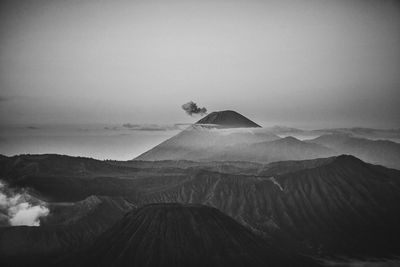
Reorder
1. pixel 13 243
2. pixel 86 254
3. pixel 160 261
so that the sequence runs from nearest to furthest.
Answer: pixel 160 261
pixel 86 254
pixel 13 243

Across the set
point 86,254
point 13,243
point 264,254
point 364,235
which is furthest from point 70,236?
point 364,235

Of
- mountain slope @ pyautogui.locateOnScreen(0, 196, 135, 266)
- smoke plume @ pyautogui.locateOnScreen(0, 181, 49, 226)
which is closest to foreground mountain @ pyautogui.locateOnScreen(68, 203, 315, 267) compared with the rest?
mountain slope @ pyautogui.locateOnScreen(0, 196, 135, 266)

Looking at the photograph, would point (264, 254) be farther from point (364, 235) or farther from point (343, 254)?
point (364, 235)

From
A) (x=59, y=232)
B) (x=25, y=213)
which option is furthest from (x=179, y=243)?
(x=25, y=213)

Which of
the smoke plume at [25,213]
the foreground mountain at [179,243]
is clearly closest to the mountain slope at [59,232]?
the smoke plume at [25,213]

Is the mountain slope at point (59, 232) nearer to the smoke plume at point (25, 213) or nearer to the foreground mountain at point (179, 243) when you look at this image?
the smoke plume at point (25, 213)

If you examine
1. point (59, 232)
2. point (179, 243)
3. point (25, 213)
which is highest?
point (25, 213)

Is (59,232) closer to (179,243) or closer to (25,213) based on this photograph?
(25,213)

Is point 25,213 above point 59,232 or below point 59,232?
above

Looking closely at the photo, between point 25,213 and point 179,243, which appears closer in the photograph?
point 179,243
